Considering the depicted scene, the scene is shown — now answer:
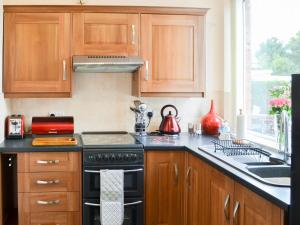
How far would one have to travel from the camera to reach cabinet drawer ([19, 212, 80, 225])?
10.6ft

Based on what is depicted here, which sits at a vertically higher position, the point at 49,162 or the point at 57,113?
the point at 57,113

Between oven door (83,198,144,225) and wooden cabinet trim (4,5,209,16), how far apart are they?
161 cm

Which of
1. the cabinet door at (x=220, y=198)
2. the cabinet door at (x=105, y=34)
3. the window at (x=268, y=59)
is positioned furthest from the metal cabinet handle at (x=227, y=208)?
the cabinet door at (x=105, y=34)

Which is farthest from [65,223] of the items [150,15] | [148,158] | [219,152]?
[150,15]

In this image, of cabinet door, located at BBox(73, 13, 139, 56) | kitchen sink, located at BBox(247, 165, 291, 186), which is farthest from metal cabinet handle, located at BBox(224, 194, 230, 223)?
cabinet door, located at BBox(73, 13, 139, 56)

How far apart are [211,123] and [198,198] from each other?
1.10 meters

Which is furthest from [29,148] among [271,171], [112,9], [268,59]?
[268,59]

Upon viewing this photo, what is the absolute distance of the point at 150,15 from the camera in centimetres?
364

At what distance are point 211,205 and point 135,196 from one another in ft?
2.73

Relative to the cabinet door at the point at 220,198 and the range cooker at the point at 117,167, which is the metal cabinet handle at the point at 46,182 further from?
the cabinet door at the point at 220,198

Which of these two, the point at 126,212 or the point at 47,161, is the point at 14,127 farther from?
the point at 126,212

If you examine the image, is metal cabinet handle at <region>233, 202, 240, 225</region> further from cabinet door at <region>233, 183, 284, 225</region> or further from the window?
the window

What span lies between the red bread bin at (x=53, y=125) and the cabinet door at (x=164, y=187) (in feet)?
3.09

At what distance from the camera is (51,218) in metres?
3.24
